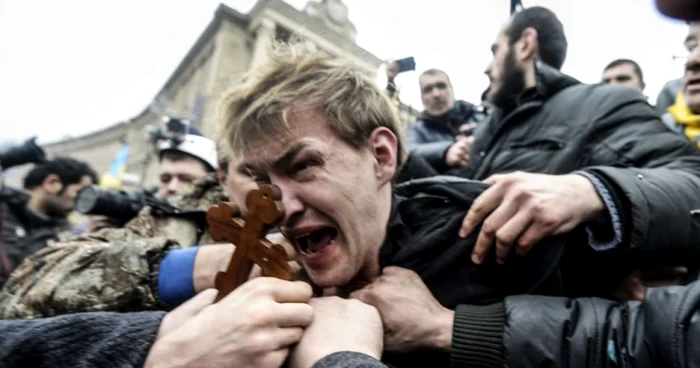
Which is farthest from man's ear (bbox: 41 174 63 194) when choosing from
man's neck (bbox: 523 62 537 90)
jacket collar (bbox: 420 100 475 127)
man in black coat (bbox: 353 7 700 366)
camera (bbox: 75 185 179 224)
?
man in black coat (bbox: 353 7 700 366)

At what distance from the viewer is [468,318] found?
1312 mm

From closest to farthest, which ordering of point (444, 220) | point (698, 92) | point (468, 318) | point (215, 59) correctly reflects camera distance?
point (468, 318) < point (444, 220) < point (698, 92) < point (215, 59)

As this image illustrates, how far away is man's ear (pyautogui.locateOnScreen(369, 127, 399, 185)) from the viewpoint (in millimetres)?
1593

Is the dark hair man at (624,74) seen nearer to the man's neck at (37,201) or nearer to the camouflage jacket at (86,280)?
the camouflage jacket at (86,280)

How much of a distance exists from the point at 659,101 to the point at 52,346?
364cm

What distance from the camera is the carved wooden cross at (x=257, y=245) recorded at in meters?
1.21

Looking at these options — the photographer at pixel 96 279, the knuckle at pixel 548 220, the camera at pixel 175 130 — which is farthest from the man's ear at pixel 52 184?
the knuckle at pixel 548 220

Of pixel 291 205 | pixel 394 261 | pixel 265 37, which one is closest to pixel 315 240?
pixel 291 205

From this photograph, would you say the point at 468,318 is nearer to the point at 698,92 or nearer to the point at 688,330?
the point at 688,330

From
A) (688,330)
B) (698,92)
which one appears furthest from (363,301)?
(698,92)

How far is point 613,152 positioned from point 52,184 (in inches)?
190

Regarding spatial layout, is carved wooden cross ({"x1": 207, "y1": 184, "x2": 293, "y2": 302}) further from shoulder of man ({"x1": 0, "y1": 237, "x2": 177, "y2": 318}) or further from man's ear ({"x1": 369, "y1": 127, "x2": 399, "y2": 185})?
shoulder of man ({"x1": 0, "y1": 237, "x2": 177, "y2": 318})

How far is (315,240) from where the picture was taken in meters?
1.45

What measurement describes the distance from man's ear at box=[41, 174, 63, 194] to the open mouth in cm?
426
